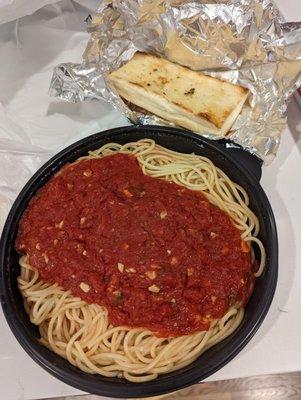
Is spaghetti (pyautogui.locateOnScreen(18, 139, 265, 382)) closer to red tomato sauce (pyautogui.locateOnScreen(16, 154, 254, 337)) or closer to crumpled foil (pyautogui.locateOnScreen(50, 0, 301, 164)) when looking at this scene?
red tomato sauce (pyautogui.locateOnScreen(16, 154, 254, 337))

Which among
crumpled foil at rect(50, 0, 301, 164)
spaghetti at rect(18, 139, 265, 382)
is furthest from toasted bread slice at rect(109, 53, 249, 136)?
spaghetti at rect(18, 139, 265, 382)

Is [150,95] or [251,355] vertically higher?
[150,95]

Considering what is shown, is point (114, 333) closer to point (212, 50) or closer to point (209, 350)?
point (209, 350)

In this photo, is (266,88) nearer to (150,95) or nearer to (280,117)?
(280,117)

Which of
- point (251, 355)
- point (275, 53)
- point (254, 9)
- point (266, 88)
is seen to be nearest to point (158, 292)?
point (251, 355)

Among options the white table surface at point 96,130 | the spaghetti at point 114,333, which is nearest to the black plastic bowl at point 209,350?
the spaghetti at point 114,333

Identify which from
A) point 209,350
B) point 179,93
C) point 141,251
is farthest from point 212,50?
point 209,350

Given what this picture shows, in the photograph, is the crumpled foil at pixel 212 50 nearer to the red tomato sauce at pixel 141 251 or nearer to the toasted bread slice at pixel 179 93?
the toasted bread slice at pixel 179 93
